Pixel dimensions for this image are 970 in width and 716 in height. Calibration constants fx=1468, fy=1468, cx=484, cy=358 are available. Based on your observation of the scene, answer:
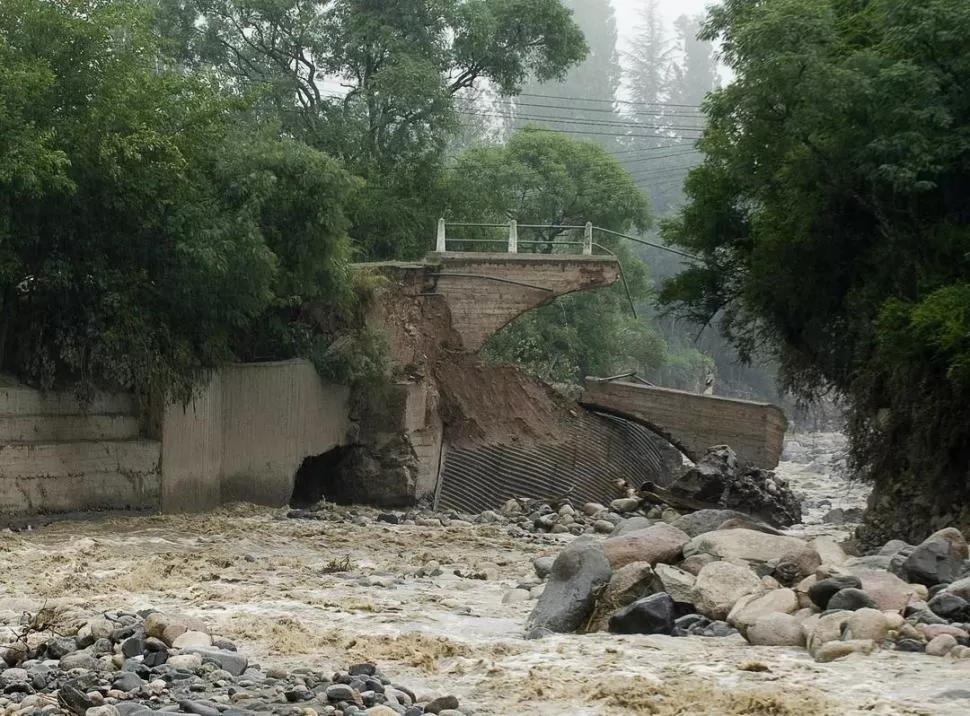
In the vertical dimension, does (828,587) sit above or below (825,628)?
above

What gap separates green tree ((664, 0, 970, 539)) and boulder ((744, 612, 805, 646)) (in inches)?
276

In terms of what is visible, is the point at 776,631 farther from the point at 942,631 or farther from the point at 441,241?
the point at 441,241

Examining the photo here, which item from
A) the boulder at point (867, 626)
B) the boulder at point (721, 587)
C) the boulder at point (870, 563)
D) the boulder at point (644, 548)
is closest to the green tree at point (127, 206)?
the boulder at point (644, 548)

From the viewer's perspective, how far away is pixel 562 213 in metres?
45.6

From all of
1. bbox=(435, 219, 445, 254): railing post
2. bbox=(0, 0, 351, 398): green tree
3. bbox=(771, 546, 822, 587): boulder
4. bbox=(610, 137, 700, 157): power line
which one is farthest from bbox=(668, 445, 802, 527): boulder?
bbox=(610, 137, 700, 157): power line

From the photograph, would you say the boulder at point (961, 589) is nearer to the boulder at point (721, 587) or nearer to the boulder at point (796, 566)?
the boulder at point (796, 566)

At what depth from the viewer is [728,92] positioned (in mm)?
21281

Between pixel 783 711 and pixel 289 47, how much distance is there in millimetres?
32521

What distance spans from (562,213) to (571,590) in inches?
1315

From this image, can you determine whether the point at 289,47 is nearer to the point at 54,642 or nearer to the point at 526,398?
the point at 526,398

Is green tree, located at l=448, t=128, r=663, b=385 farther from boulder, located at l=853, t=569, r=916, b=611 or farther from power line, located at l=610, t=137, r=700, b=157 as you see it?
power line, located at l=610, t=137, r=700, b=157

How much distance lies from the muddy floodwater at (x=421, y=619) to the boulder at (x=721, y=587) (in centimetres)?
65

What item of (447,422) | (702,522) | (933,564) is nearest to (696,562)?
(933,564)

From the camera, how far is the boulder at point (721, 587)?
41.0 feet
